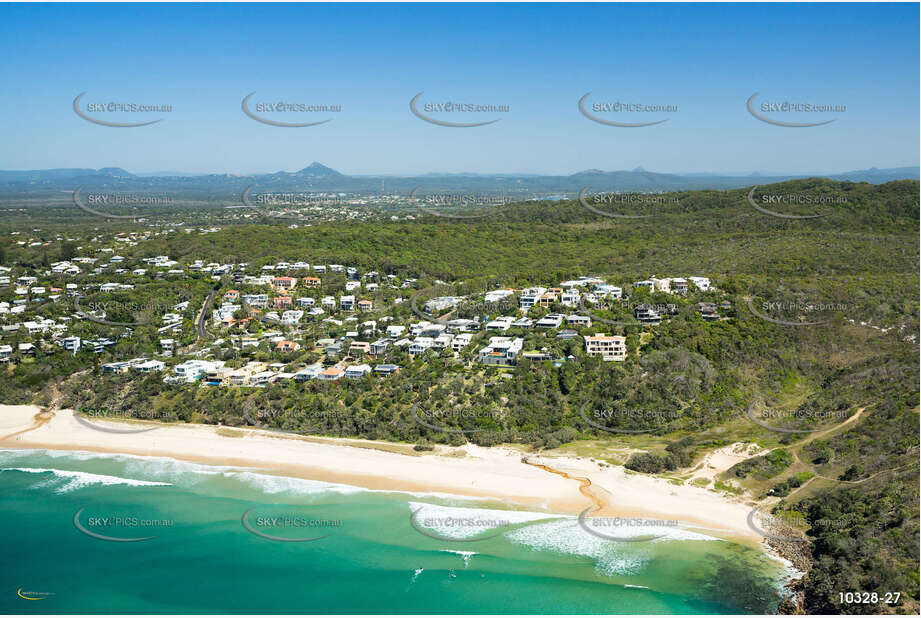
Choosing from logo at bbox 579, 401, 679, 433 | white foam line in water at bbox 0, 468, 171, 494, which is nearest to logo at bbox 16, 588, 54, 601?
white foam line in water at bbox 0, 468, 171, 494

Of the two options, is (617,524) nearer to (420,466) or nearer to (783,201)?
(420,466)

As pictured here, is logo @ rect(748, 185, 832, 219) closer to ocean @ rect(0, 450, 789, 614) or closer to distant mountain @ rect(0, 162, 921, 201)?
ocean @ rect(0, 450, 789, 614)

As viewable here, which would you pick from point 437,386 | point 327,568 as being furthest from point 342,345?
point 327,568

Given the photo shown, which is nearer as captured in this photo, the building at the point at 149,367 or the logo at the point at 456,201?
the building at the point at 149,367

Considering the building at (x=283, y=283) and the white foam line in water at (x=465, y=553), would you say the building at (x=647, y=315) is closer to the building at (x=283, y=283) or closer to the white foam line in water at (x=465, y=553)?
the white foam line in water at (x=465, y=553)

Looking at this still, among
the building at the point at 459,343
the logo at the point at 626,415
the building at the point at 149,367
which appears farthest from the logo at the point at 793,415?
the building at the point at 149,367

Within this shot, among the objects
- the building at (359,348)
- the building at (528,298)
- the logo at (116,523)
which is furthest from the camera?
the building at (528,298)

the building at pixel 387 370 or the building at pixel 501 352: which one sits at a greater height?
the building at pixel 501 352
